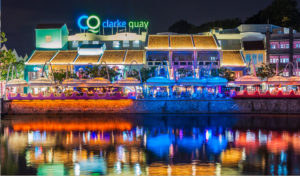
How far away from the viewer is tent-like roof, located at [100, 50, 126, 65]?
69.4m

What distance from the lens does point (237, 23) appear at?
101562 millimetres

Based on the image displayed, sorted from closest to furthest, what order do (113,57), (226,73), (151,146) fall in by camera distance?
(151,146) < (226,73) < (113,57)

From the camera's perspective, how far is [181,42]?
7175cm

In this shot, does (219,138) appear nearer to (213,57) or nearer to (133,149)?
(133,149)

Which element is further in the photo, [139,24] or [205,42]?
[139,24]

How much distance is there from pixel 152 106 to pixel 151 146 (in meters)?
22.8

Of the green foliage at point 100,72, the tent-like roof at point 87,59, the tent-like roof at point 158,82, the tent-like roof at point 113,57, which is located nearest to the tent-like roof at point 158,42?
the tent-like roof at point 113,57

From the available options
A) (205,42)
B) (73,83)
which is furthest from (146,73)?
(73,83)

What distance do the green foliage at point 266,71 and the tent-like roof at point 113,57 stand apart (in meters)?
23.0

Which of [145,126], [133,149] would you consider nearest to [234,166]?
[133,149]

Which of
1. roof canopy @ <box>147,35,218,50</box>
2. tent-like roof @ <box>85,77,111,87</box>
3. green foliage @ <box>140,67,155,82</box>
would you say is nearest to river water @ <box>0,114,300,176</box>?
tent-like roof @ <box>85,77,111,87</box>

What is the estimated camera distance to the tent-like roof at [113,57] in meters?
69.4

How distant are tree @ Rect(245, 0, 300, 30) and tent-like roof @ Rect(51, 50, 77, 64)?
46712 mm

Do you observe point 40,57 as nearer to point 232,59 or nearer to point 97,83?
point 97,83
